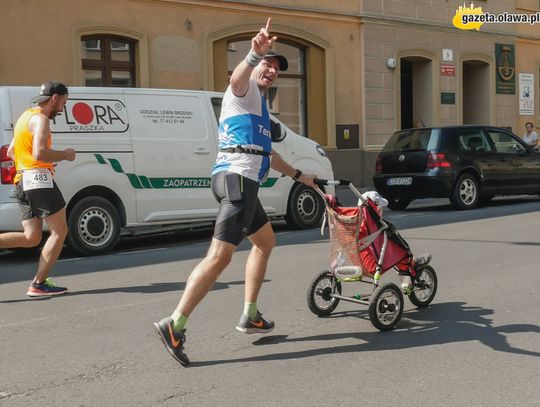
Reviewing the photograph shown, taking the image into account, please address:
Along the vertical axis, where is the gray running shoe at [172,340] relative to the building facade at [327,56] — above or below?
below

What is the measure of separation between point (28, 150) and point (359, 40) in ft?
51.9

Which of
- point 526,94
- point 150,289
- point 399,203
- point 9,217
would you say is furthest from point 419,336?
point 526,94

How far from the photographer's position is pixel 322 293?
5891 mm

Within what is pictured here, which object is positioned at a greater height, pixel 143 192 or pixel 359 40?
pixel 359 40

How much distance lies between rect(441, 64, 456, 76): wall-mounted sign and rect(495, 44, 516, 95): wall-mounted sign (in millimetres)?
2413

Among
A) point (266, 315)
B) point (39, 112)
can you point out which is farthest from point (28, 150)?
point (266, 315)

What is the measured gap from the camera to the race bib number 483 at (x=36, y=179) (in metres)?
6.83

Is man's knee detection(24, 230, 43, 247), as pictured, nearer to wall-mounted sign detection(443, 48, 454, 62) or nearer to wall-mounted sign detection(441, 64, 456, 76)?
wall-mounted sign detection(441, 64, 456, 76)

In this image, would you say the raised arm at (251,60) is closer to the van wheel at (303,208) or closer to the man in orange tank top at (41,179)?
the man in orange tank top at (41,179)

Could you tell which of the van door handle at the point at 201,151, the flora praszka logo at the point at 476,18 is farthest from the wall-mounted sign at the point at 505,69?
the van door handle at the point at 201,151

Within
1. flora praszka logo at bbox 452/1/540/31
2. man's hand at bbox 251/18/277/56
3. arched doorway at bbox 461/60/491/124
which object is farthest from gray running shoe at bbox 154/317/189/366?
arched doorway at bbox 461/60/491/124

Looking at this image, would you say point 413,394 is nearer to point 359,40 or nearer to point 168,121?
point 168,121

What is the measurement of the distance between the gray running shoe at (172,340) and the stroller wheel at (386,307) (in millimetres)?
1358

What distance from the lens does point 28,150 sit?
6.88 m
